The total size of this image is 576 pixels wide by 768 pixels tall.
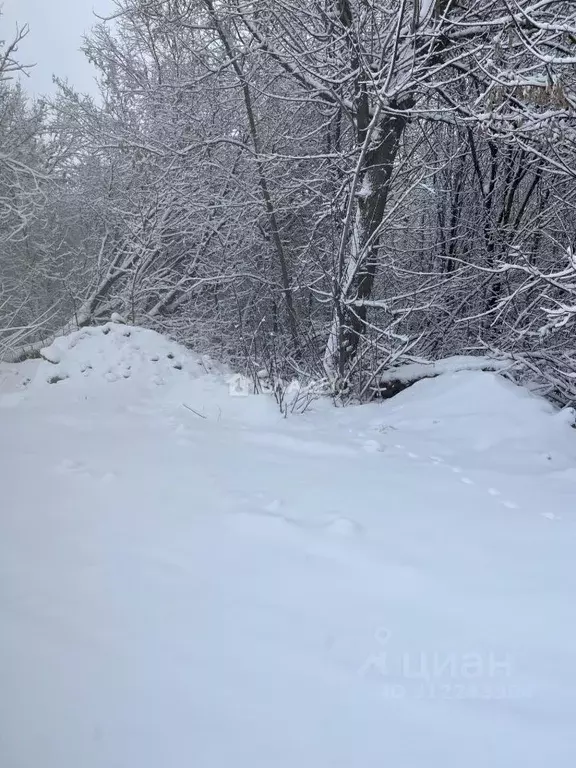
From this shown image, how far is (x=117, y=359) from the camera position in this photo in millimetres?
6164

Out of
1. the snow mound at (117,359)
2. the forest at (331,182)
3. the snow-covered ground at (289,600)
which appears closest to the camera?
the snow-covered ground at (289,600)

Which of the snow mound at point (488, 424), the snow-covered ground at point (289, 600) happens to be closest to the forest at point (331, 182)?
the snow mound at point (488, 424)

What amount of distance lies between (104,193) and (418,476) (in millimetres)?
11192

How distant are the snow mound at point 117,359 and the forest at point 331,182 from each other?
877 millimetres

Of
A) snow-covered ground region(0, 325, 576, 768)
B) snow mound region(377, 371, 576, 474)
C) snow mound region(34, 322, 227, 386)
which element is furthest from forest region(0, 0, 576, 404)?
snow-covered ground region(0, 325, 576, 768)

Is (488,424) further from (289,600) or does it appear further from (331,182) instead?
(331,182)

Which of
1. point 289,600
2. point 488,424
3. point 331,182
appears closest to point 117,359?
point 331,182

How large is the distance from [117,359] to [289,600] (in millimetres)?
4763

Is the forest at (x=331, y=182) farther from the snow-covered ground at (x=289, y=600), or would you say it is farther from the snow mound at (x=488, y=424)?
the snow-covered ground at (x=289, y=600)

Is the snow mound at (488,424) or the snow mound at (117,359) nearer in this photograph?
the snow mound at (488,424)

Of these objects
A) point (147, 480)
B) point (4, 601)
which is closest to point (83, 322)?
point (147, 480)

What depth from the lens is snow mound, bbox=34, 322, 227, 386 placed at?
6008mm

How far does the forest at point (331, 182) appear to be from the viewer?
4.96 metres

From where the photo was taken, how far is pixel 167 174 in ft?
28.8
